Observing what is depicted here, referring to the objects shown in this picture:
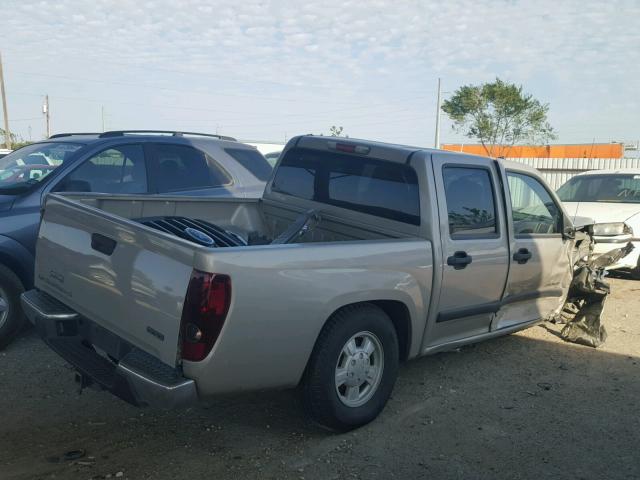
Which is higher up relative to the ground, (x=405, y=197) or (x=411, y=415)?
(x=405, y=197)

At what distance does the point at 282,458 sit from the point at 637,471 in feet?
6.90

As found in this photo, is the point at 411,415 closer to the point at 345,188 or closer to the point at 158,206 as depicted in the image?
the point at 345,188

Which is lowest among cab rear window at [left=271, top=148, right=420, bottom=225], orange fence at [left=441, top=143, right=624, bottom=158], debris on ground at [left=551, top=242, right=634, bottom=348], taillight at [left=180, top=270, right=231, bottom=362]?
debris on ground at [left=551, top=242, right=634, bottom=348]

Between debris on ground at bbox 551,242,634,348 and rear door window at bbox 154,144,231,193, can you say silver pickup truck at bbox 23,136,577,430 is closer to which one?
debris on ground at bbox 551,242,634,348

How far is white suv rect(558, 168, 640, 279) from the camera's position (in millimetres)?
8332

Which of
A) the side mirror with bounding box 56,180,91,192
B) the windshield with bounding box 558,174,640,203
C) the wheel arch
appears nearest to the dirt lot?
the wheel arch

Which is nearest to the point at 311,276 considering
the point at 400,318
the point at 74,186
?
the point at 400,318

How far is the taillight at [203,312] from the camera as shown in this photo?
9.46ft

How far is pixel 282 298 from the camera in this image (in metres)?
3.18

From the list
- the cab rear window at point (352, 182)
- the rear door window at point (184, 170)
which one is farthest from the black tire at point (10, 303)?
the cab rear window at point (352, 182)

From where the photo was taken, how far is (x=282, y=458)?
3520mm

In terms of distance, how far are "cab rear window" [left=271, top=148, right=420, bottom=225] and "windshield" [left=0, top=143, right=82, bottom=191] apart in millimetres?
2124

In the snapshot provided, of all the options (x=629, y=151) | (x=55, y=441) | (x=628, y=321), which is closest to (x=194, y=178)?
(x=55, y=441)

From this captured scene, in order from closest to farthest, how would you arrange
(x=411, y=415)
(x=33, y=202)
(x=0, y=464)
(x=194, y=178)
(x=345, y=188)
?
(x=0, y=464), (x=411, y=415), (x=345, y=188), (x=33, y=202), (x=194, y=178)
